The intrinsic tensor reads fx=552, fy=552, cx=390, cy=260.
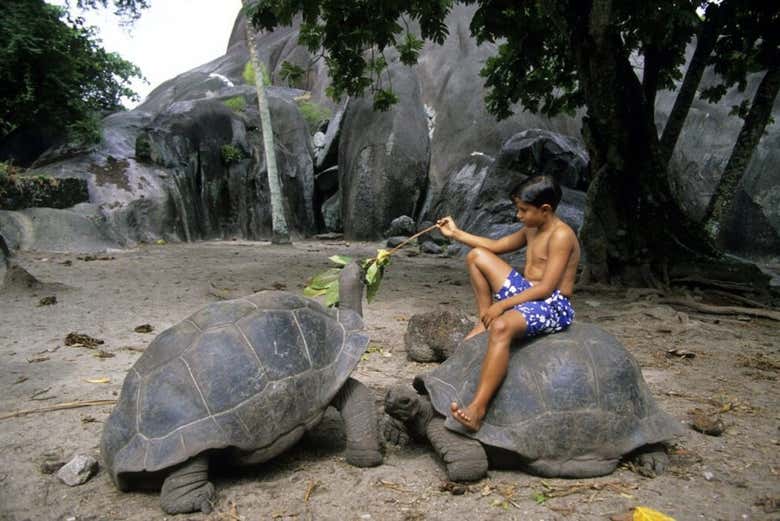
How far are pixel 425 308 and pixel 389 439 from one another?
3392 millimetres

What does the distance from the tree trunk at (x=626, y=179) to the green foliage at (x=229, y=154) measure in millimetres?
11527

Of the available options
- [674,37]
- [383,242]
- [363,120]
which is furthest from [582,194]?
[363,120]

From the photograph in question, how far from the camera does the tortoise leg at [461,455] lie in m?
2.49

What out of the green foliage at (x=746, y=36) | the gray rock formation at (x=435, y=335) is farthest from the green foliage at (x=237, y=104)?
the gray rock formation at (x=435, y=335)

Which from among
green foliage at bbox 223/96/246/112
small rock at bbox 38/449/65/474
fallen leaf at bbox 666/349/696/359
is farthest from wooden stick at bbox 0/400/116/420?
green foliage at bbox 223/96/246/112

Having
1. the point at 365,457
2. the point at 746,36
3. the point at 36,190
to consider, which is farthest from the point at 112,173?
the point at 746,36

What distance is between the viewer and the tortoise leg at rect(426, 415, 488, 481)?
2.49 metres

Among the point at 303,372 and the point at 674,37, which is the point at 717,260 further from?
the point at 303,372

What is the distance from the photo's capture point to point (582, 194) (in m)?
11.2

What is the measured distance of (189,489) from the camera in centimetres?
238

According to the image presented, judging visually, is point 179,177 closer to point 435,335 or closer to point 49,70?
point 49,70

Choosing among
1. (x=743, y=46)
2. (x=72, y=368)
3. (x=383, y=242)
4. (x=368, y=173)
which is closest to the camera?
(x=72, y=368)

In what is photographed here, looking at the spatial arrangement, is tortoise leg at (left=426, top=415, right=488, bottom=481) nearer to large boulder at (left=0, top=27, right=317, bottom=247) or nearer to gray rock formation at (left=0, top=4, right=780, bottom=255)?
gray rock formation at (left=0, top=4, right=780, bottom=255)

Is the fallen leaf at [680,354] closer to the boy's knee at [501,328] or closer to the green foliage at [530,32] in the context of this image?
the boy's knee at [501,328]
